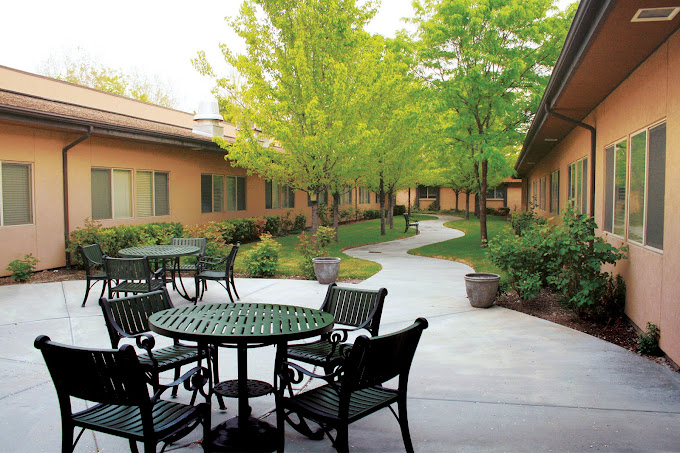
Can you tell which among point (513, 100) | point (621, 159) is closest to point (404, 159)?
point (513, 100)

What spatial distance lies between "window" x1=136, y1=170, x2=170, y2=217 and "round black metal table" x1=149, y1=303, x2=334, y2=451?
12117mm

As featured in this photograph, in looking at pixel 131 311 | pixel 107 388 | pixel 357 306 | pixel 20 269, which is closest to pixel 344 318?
pixel 357 306

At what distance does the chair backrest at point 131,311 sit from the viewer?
425 cm

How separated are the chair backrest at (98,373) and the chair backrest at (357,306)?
2134mm

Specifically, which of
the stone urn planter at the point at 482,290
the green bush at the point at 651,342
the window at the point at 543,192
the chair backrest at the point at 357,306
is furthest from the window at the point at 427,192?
the chair backrest at the point at 357,306

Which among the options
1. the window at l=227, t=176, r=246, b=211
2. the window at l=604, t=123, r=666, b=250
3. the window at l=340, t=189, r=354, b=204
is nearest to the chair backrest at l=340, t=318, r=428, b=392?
the window at l=604, t=123, r=666, b=250

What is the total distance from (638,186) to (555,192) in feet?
34.8

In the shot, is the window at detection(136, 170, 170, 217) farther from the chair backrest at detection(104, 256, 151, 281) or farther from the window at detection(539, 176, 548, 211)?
the window at detection(539, 176, 548, 211)

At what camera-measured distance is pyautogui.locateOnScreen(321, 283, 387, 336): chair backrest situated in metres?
4.75

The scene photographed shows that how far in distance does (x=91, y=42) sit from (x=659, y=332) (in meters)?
51.6

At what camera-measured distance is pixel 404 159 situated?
73.6 feet

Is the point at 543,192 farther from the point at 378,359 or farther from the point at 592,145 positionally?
the point at 378,359

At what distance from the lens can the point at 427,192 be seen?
54.0m

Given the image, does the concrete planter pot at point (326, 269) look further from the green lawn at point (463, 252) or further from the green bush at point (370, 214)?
the green bush at point (370, 214)
